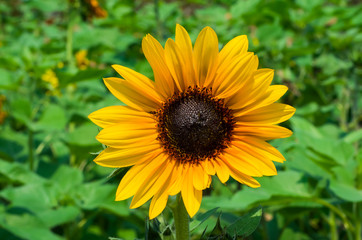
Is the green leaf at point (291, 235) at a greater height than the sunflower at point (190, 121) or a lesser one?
lesser

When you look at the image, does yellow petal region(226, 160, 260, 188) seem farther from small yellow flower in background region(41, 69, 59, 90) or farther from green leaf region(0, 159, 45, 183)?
small yellow flower in background region(41, 69, 59, 90)

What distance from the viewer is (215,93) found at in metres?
0.92

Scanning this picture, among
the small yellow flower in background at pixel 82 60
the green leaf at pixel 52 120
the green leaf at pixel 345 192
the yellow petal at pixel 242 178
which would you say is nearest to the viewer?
the yellow petal at pixel 242 178

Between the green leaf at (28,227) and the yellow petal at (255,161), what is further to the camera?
the green leaf at (28,227)

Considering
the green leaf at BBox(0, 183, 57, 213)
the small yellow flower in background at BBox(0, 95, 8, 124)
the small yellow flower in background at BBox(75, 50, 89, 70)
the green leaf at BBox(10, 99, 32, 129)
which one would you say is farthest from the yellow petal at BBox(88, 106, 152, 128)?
the small yellow flower in background at BBox(75, 50, 89, 70)

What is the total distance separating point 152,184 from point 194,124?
17 centimetres

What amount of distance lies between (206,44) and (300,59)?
7.69ft

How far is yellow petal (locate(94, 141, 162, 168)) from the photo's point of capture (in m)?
0.82

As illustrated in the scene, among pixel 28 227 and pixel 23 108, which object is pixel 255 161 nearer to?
pixel 28 227

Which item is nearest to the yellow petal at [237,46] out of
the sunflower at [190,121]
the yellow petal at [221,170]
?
the sunflower at [190,121]

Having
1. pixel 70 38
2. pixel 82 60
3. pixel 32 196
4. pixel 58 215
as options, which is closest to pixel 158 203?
pixel 58 215

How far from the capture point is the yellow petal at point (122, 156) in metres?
0.82

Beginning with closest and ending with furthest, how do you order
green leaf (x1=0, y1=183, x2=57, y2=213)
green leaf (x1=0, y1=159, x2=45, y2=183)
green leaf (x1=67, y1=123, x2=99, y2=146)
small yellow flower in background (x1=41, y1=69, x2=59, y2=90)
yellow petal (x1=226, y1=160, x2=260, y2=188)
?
yellow petal (x1=226, y1=160, x2=260, y2=188) → green leaf (x1=0, y1=183, x2=57, y2=213) → green leaf (x1=0, y1=159, x2=45, y2=183) → green leaf (x1=67, y1=123, x2=99, y2=146) → small yellow flower in background (x1=41, y1=69, x2=59, y2=90)

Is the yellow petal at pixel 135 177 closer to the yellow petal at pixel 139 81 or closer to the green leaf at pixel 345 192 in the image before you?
the yellow petal at pixel 139 81
